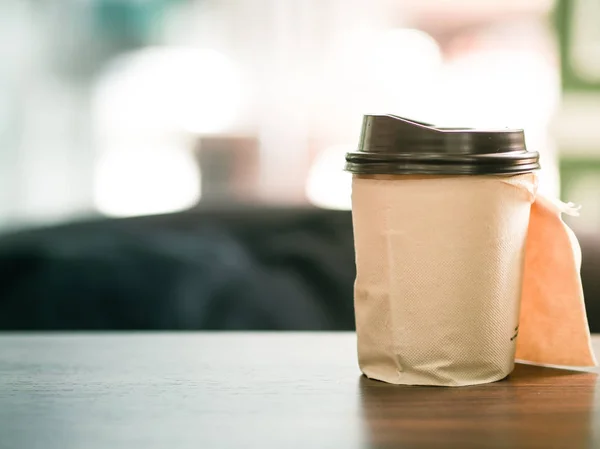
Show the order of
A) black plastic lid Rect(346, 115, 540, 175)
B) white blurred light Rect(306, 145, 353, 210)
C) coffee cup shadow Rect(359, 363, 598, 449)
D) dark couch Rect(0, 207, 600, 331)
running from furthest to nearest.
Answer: white blurred light Rect(306, 145, 353, 210)
dark couch Rect(0, 207, 600, 331)
black plastic lid Rect(346, 115, 540, 175)
coffee cup shadow Rect(359, 363, 598, 449)

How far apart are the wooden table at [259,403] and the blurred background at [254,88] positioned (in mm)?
2077

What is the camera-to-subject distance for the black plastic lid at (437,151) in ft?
2.48

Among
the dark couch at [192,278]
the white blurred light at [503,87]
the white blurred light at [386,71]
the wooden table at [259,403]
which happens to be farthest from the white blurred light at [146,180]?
the wooden table at [259,403]

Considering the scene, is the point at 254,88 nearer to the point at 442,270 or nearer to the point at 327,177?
the point at 327,177

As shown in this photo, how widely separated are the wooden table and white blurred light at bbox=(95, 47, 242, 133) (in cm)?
248

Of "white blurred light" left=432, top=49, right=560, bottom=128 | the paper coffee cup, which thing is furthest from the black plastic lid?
"white blurred light" left=432, top=49, right=560, bottom=128

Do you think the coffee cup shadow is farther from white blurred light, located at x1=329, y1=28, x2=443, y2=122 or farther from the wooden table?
white blurred light, located at x1=329, y1=28, x2=443, y2=122

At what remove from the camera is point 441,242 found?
76 cm

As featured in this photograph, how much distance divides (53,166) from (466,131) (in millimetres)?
2879

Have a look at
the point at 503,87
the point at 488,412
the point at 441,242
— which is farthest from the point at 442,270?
the point at 503,87

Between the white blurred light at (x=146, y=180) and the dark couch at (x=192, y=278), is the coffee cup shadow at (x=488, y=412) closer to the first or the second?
the dark couch at (x=192, y=278)

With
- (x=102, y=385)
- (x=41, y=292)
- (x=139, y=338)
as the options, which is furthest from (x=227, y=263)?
(x=102, y=385)

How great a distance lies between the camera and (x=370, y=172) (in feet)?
2.57

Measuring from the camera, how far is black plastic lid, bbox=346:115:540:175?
2.48 feet
